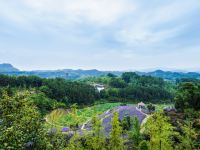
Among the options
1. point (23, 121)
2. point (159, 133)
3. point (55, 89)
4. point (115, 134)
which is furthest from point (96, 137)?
point (55, 89)

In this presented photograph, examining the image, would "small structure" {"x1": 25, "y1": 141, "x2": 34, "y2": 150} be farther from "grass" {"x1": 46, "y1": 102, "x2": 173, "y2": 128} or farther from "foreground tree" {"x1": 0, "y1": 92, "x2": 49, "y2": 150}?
"grass" {"x1": 46, "y1": 102, "x2": 173, "y2": 128}

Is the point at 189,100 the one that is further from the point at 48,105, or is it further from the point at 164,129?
the point at 48,105

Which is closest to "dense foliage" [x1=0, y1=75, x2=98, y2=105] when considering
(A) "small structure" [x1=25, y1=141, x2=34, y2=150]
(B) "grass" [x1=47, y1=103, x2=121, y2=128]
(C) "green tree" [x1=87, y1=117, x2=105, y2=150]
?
(B) "grass" [x1=47, y1=103, x2=121, y2=128]

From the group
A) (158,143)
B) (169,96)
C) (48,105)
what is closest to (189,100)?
(158,143)

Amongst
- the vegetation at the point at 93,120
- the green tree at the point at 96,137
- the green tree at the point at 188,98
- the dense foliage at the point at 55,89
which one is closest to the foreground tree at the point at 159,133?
the vegetation at the point at 93,120

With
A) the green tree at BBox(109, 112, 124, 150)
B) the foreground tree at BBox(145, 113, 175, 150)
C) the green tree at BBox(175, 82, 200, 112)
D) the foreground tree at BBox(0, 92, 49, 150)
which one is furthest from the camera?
the green tree at BBox(175, 82, 200, 112)

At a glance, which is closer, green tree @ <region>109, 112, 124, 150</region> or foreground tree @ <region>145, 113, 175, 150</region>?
green tree @ <region>109, 112, 124, 150</region>

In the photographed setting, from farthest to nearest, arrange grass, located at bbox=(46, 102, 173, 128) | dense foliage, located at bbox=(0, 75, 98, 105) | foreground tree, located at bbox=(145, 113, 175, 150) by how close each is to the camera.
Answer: dense foliage, located at bbox=(0, 75, 98, 105)
foreground tree, located at bbox=(145, 113, 175, 150)
grass, located at bbox=(46, 102, 173, 128)

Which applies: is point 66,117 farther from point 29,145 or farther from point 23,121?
point 23,121

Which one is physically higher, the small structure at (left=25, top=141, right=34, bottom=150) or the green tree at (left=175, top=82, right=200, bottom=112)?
the small structure at (left=25, top=141, right=34, bottom=150)

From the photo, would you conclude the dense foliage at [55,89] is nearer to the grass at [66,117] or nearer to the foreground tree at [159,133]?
the grass at [66,117]

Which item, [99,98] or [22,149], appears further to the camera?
[99,98]
